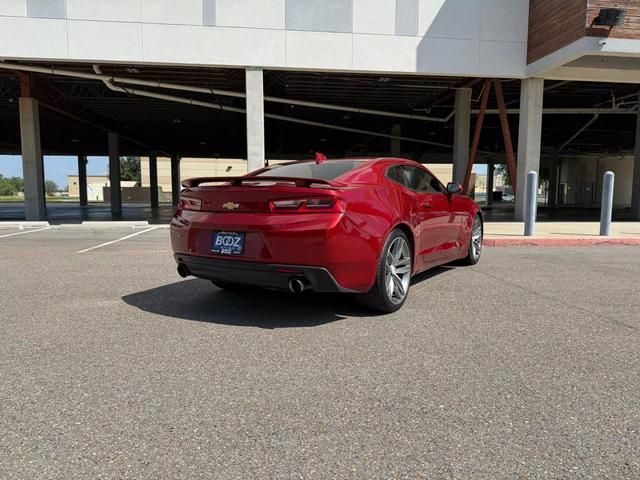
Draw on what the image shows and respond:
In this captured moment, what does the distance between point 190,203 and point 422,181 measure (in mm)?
2607

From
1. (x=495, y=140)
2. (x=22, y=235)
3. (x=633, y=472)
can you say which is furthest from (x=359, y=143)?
(x=633, y=472)

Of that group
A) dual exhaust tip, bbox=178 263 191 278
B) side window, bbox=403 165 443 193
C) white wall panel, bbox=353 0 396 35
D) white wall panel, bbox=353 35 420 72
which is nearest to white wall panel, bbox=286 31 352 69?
white wall panel, bbox=353 35 420 72

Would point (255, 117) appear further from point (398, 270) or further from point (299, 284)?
point (299, 284)

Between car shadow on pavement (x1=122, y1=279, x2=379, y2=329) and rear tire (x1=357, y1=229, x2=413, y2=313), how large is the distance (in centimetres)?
17

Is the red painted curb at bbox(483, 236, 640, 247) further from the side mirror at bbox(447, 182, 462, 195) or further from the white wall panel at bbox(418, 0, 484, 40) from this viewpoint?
the white wall panel at bbox(418, 0, 484, 40)

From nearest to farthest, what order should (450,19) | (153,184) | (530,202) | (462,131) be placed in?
(530,202) → (450,19) → (462,131) → (153,184)

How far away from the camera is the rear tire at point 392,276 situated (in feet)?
13.8

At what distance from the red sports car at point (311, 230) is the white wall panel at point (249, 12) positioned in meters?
10.7

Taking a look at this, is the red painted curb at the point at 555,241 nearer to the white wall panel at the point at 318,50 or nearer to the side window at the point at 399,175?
the side window at the point at 399,175

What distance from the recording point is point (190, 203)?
4566mm

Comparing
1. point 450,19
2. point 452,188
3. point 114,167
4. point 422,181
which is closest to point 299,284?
point 422,181

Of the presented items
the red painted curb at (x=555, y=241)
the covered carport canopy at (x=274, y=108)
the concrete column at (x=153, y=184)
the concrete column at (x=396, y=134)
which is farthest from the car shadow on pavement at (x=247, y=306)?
the concrete column at (x=153, y=184)

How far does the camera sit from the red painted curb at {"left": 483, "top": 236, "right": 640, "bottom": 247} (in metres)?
9.88

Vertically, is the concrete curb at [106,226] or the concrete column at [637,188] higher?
the concrete column at [637,188]
